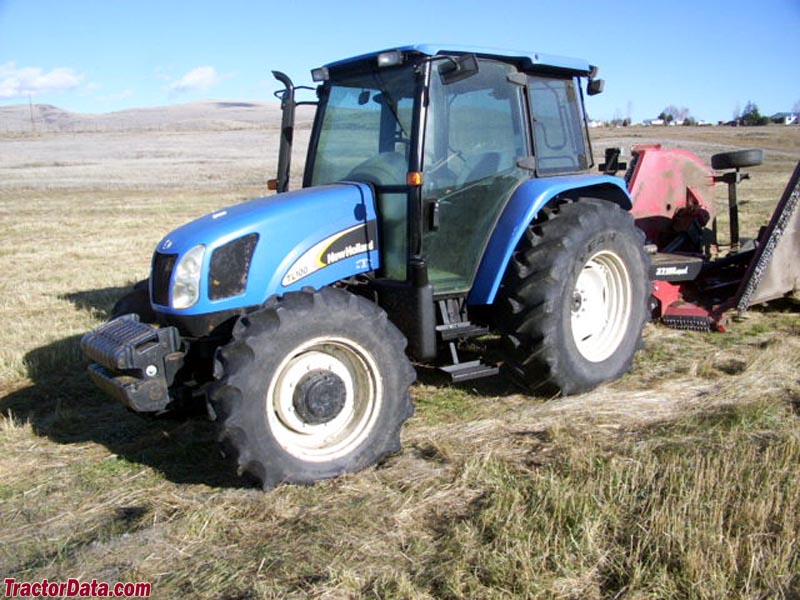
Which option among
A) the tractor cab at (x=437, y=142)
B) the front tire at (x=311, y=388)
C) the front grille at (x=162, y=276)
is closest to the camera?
Result: the front tire at (x=311, y=388)

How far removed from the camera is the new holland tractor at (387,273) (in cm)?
371

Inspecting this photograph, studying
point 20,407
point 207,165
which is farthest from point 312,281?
point 207,165

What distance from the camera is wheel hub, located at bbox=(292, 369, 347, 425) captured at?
149 inches

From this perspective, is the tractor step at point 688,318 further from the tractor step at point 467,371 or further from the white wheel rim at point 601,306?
the tractor step at point 467,371

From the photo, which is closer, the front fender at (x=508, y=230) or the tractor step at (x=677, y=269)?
the front fender at (x=508, y=230)

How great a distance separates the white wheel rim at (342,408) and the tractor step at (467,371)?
2.15ft

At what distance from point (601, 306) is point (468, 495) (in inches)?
86.6

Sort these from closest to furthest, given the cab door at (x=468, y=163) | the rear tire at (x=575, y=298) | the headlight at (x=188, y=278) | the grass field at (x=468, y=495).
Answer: the grass field at (x=468, y=495) < the headlight at (x=188, y=278) < the cab door at (x=468, y=163) < the rear tire at (x=575, y=298)

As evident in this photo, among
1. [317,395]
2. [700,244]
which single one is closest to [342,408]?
[317,395]

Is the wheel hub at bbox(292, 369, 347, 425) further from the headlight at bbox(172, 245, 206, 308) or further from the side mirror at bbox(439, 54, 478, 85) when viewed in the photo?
the side mirror at bbox(439, 54, 478, 85)

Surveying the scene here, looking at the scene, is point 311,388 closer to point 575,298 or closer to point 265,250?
point 265,250

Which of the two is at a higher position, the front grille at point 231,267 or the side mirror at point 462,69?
the side mirror at point 462,69

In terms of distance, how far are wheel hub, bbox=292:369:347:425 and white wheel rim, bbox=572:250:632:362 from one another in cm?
192

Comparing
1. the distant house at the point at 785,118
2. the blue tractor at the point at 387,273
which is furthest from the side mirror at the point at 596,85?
the distant house at the point at 785,118
